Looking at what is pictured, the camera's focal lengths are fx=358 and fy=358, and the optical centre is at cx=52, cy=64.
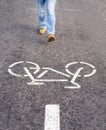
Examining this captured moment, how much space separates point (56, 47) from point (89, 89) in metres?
2.00

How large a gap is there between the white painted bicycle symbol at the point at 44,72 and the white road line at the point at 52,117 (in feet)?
2.21

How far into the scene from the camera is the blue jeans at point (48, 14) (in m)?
7.36

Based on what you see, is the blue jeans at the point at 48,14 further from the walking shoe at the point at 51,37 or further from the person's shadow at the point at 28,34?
the person's shadow at the point at 28,34

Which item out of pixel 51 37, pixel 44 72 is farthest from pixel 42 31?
pixel 44 72

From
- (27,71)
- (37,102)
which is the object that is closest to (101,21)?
(27,71)

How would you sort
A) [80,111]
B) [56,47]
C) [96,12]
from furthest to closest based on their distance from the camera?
1. [96,12]
2. [56,47]
3. [80,111]

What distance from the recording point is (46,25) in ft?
26.2

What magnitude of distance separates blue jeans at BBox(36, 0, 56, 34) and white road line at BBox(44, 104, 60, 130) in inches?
116

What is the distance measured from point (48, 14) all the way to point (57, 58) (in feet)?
4.66

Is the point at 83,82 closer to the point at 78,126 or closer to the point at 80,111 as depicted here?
the point at 80,111

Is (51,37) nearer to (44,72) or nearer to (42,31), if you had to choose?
(42,31)

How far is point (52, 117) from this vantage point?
4.46 m

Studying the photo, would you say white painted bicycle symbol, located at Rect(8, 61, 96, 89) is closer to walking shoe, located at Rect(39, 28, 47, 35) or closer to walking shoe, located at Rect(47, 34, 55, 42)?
walking shoe, located at Rect(47, 34, 55, 42)

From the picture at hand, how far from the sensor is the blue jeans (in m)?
7.36
